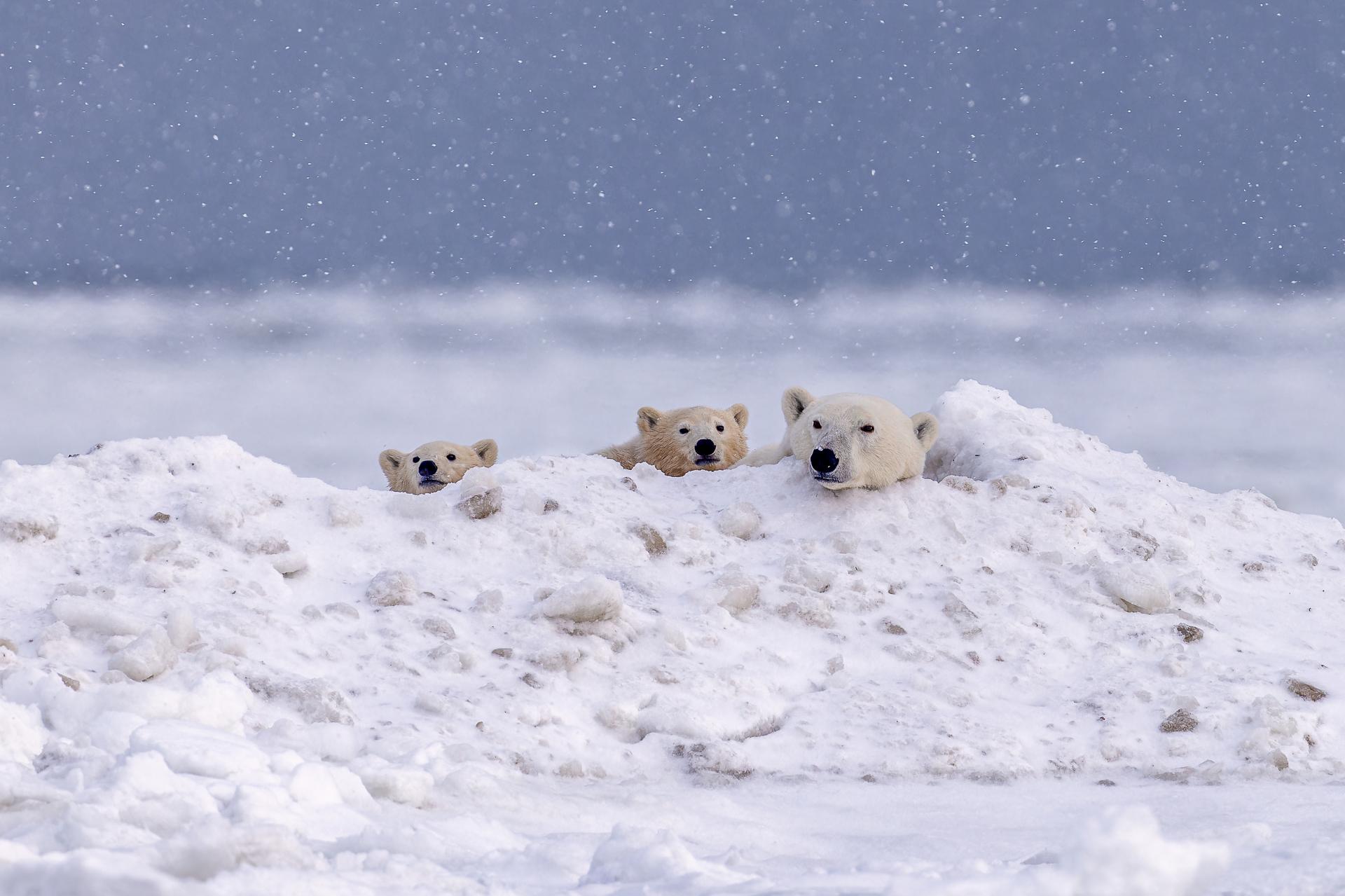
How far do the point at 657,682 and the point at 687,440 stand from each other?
3.74m

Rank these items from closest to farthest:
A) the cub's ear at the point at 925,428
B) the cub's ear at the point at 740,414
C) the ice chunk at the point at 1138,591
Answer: the ice chunk at the point at 1138,591, the cub's ear at the point at 925,428, the cub's ear at the point at 740,414

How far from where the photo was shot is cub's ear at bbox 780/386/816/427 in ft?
23.0

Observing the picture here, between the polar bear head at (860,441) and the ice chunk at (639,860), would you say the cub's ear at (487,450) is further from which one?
Result: the ice chunk at (639,860)

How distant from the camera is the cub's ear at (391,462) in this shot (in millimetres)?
8547

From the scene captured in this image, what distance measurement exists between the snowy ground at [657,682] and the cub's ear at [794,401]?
0.46m

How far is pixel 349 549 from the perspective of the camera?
5.29m

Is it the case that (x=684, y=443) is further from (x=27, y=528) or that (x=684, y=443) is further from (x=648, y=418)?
(x=27, y=528)

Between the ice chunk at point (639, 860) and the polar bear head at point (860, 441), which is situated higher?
the polar bear head at point (860, 441)

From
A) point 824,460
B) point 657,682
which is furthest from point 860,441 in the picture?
point 657,682

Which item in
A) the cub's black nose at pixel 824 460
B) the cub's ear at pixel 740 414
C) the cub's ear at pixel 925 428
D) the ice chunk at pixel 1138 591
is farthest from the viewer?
the cub's ear at pixel 740 414

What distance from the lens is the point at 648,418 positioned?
8.41m

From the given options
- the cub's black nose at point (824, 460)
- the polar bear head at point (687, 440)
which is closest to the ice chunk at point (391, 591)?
the cub's black nose at point (824, 460)

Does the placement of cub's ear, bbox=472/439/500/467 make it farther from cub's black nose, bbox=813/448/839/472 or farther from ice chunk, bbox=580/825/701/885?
ice chunk, bbox=580/825/701/885

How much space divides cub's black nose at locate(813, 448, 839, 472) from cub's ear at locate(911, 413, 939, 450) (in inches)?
29.7
